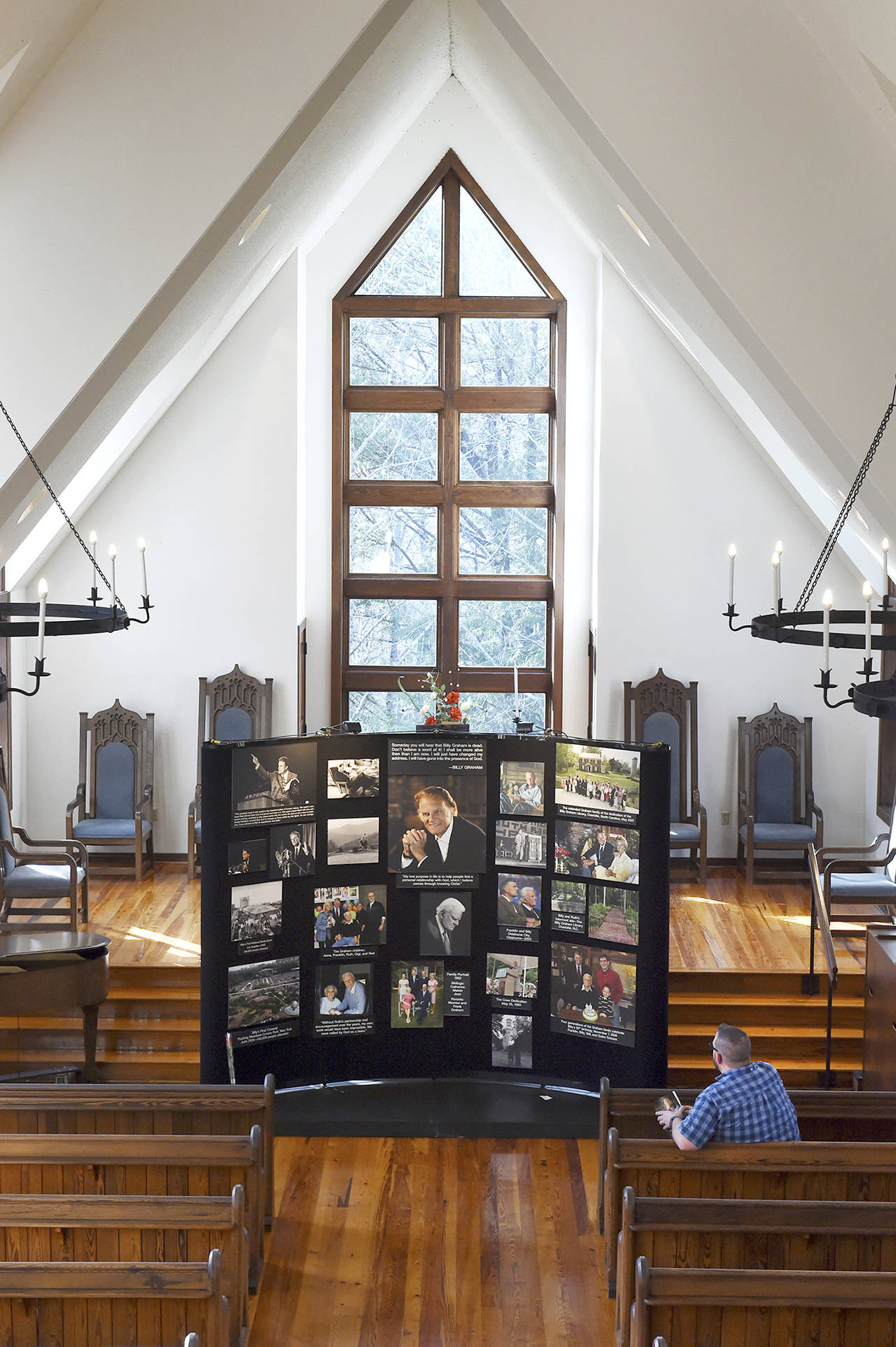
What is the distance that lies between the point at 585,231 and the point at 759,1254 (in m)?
6.85

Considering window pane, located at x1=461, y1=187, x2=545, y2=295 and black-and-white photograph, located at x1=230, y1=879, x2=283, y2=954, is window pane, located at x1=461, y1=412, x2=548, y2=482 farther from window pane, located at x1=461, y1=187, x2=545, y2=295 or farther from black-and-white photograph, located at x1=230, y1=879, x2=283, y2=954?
black-and-white photograph, located at x1=230, y1=879, x2=283, y2=954

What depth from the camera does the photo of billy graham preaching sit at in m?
5.99

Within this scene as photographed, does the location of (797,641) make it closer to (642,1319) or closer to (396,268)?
(642,1319)

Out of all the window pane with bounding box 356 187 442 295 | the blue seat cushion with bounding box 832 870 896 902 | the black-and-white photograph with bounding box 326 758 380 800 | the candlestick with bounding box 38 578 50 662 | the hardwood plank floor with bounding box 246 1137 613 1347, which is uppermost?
the window pane with bounding box 356 187 442 295

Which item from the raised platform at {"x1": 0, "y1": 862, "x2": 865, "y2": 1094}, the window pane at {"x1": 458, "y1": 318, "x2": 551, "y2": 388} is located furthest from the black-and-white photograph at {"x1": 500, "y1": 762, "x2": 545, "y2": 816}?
the window pane at {"x1": 458, "y1": 318, "x2": 551, "y2": 388}

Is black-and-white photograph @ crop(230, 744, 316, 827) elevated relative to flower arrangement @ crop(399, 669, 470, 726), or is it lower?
lower

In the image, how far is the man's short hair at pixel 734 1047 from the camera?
Answer: 4.30m

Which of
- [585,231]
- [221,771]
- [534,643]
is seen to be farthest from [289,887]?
[585,231]

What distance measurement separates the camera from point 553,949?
19.6 ft

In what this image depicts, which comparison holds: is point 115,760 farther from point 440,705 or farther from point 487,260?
point 487,260

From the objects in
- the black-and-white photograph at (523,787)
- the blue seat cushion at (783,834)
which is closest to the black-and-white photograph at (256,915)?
the black-and-white photograph at (523,787)

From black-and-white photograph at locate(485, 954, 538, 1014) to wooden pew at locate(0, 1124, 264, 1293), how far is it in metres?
2.07

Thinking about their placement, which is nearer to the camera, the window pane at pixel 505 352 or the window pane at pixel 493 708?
the window pane at pixel 505 352

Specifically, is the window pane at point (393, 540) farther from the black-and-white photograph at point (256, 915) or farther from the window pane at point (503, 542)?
the black-and-white photograph at point (256, 915)
